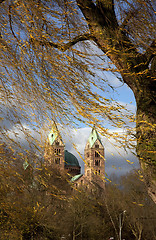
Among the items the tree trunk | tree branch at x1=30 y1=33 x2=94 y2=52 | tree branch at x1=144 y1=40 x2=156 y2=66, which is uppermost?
tree branch at x1=30 y1=33 x2=94 y2=52

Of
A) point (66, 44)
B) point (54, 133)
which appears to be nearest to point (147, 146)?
point (54, 133)

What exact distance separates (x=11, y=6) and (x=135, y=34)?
1.45m

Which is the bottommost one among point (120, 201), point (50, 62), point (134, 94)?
point (120, 201)

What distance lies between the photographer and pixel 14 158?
304 centimetres

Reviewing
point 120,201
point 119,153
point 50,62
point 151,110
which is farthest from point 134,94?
point 120,201

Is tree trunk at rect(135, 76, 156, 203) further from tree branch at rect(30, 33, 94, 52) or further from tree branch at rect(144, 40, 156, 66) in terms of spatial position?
tree branch at rect(30, 33, 94, 52)

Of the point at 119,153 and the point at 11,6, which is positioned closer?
the point at 119,153

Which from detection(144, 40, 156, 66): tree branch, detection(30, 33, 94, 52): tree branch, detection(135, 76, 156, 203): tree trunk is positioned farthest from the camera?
detection(30, 33, 94, 52): tree branch

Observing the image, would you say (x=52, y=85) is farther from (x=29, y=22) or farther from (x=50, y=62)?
(x=29, y=22)

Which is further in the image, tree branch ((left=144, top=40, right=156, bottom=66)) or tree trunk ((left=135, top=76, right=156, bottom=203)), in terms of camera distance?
tree branch ((left=144, top=40, right=156, bottom=66))

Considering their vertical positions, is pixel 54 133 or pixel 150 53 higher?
pixel 150 53

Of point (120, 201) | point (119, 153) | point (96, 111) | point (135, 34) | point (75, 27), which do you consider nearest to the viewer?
point (119, 153)

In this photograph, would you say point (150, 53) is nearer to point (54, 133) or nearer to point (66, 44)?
point (66, 44)

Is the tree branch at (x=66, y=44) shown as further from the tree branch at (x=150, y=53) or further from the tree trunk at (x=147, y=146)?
the tree trunk at (x=147, y=146)
